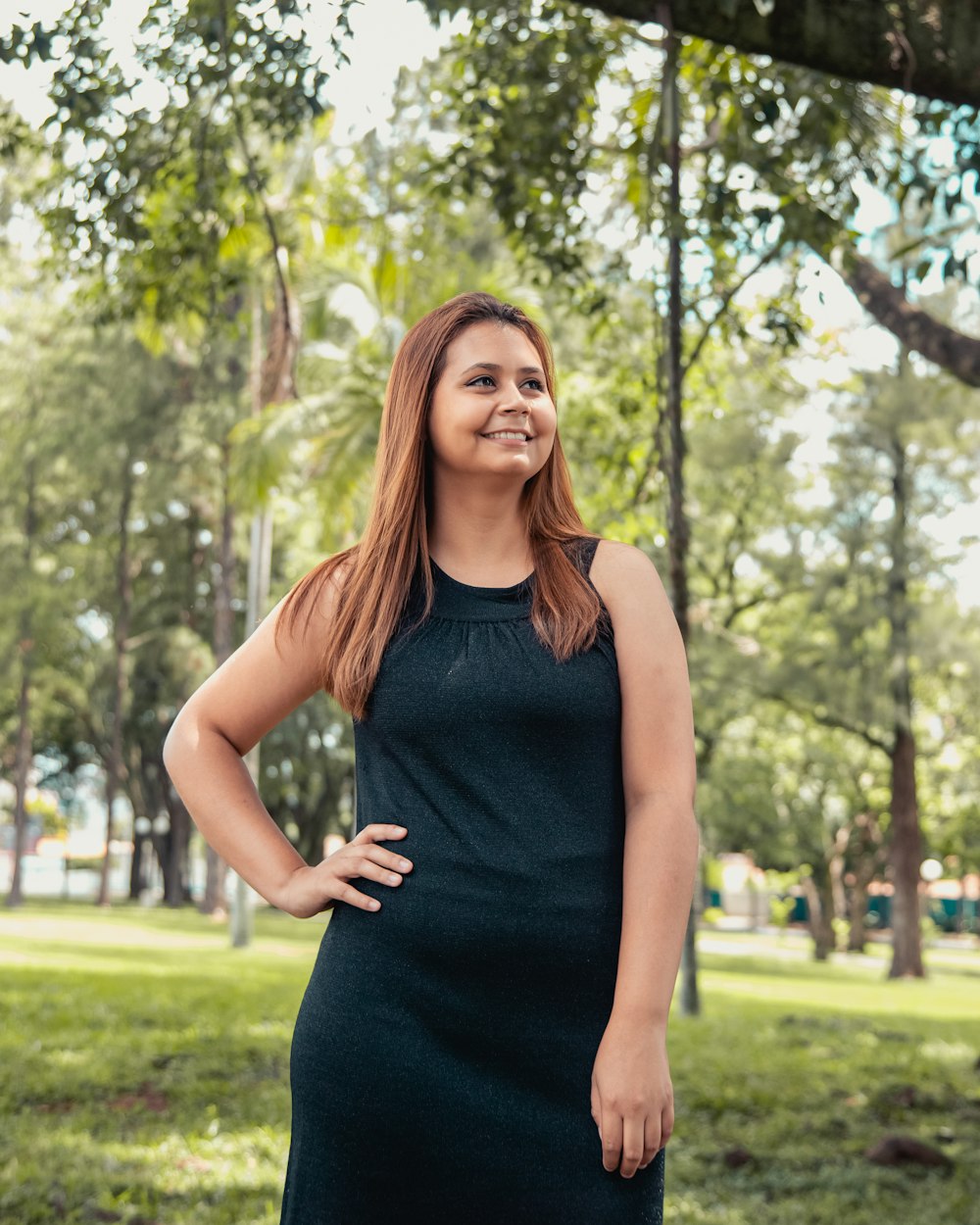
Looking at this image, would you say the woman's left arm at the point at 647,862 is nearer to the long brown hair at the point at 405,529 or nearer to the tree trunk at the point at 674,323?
the long brown hair at the point at 405,529

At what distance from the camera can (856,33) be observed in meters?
4.54

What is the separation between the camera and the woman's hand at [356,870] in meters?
2.08

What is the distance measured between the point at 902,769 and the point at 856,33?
1958cm

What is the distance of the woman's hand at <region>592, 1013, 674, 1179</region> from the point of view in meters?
1.89

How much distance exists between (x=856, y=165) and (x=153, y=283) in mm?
3683

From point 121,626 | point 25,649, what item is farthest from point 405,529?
point 121,626

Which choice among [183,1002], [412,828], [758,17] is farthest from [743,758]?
[412,828]

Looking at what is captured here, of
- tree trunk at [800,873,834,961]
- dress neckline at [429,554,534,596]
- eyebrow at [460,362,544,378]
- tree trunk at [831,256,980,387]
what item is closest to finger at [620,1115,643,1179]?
dress neckline at [429,554,534,596]

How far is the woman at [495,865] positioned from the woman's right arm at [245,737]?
60 millimetres

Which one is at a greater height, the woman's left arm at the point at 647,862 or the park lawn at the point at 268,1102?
the woman's left arm at the point at 647,862

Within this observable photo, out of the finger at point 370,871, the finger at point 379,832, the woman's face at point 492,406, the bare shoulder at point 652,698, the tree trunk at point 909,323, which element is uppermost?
the tree trunk at point 909,323

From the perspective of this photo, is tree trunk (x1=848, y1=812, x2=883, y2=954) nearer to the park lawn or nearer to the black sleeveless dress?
the park lawn

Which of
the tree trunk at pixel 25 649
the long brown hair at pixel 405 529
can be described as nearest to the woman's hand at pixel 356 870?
the long brown hair at pixel 405 529

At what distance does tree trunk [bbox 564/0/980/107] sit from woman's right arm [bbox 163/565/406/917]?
2.88 m
